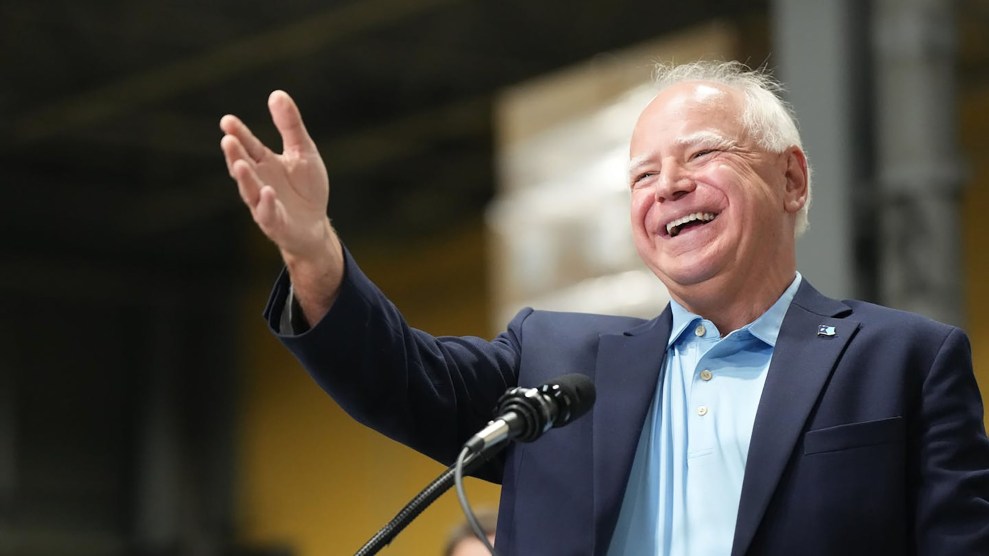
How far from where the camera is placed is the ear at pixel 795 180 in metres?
2.20

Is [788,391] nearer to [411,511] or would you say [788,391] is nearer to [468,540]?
[411,511]

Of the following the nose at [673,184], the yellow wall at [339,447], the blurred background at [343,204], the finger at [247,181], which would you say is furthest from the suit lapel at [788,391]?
the yellow wall at [339,447]

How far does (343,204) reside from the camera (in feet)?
38.0

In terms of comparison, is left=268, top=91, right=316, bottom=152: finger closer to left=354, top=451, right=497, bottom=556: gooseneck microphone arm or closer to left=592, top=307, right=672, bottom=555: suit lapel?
left=354, top=451, right=497, bottom=556: gooseneck microphone arm

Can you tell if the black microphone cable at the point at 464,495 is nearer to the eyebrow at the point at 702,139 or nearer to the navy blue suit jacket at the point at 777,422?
the navy blue suit jacket at the point at 777,422

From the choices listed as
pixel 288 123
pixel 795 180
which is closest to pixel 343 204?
pixel 795 180

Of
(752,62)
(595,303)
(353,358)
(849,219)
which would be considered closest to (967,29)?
(752,62)

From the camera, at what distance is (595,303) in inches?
253

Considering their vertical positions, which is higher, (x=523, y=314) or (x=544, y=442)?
(x=523, y=314)

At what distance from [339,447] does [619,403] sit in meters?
10.0

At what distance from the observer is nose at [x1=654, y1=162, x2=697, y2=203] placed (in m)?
2.06

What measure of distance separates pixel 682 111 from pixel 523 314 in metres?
0.38

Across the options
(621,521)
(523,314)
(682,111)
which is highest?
(682,111)

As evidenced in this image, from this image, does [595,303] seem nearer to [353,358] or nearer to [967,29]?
[967,29]
